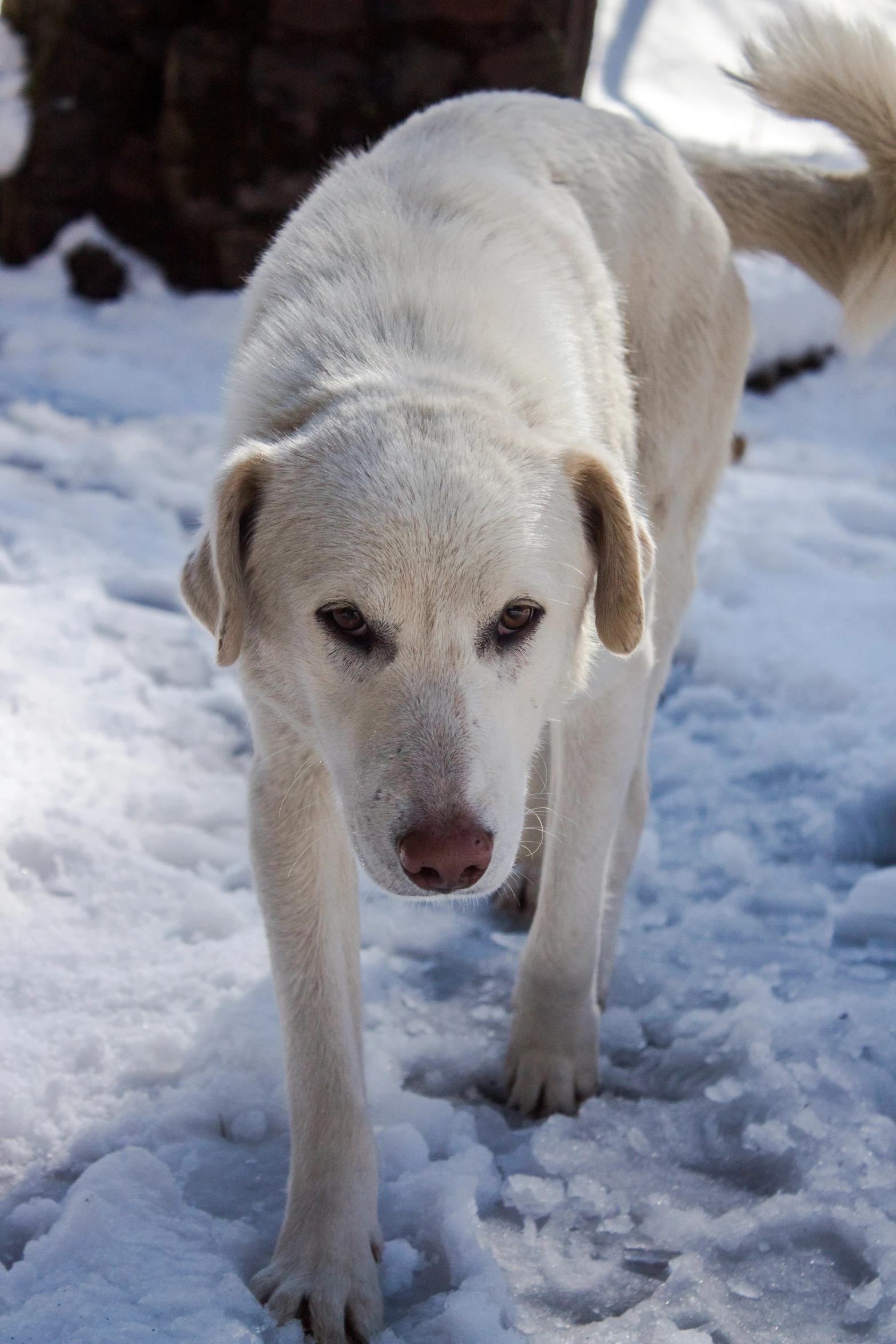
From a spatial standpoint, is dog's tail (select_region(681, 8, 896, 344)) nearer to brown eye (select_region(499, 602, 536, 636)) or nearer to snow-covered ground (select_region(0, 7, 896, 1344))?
snow-covered ground (select_region(0, 7, 896, 1344))

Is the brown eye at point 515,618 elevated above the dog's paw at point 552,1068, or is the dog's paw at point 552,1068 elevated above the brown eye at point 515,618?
the brown eye at point 515,618

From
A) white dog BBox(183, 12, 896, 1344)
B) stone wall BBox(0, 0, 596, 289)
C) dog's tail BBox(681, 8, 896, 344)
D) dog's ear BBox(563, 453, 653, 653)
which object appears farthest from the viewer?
stone wall BBox(0, 0, 596, 289)

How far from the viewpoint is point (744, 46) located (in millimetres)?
3703

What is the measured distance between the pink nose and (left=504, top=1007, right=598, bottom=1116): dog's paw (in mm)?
1005

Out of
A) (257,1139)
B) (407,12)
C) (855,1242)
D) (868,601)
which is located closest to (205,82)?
(407,12)

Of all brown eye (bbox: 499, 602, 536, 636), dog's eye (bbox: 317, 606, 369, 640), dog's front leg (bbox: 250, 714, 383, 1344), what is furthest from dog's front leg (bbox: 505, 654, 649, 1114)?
dog's eye (bbox: 317, 606, 369, 640)

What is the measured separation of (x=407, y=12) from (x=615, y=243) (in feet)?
16.4

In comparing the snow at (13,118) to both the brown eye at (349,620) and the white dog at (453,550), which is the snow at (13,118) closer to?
the white dog at (453,550)

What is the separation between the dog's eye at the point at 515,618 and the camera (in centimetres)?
216

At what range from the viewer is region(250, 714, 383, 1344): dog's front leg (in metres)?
2.20

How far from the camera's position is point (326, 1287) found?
2.18 m

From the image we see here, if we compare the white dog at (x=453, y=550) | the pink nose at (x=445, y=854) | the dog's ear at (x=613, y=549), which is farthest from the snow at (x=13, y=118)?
the pink nose at (x=445, y=854)

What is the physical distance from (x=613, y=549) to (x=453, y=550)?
0.51m

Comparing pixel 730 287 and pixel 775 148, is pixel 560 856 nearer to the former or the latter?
pixel 730 287
